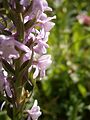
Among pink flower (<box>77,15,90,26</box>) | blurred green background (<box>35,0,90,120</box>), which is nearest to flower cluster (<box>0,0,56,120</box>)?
blurred green background (<box>35,0,90,120</box>)

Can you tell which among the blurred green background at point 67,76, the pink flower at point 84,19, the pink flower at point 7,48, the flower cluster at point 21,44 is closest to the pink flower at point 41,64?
the flower cluster at point 21,44

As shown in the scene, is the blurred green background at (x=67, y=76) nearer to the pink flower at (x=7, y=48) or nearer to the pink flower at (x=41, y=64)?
the pink flower at (x=41, y=64)

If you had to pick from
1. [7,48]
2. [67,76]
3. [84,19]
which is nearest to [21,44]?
[7,48]

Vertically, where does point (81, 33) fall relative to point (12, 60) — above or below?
below

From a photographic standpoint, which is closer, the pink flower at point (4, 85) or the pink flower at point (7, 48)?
the pink flower at point (7, 48)

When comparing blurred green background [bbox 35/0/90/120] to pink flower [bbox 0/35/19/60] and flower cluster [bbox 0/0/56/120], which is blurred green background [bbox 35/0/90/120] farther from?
pink flower [bbox 0/35/19/60]

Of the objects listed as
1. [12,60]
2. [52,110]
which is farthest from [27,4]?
[52,110]

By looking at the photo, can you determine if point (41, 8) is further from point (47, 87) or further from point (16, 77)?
point (47, 87)
